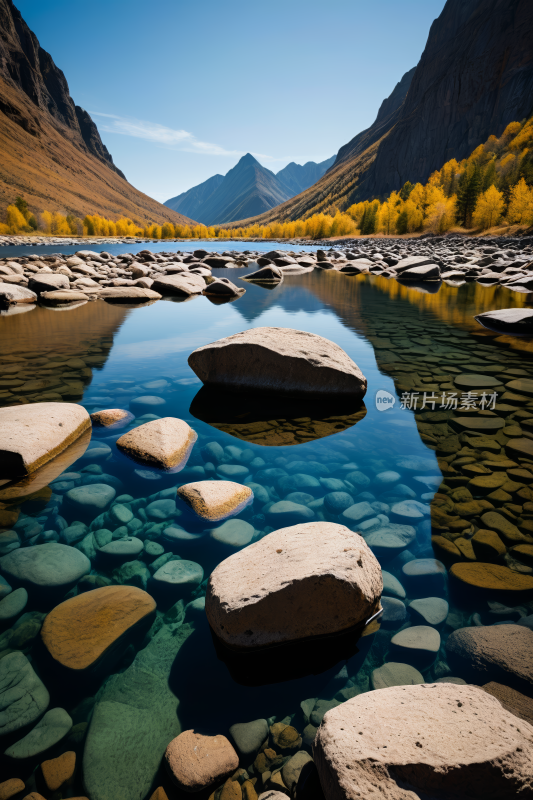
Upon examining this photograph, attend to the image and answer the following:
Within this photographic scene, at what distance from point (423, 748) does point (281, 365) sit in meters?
3.66

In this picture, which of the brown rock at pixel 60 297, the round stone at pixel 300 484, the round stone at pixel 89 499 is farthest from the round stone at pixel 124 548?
the brown rock at pixel 60 297

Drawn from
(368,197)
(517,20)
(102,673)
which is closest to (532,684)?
(102,673)

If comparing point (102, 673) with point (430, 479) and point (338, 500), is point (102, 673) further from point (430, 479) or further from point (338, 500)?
point (430, 479)

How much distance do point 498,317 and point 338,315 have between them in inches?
151

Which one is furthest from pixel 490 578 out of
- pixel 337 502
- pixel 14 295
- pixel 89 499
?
pixel 14 295

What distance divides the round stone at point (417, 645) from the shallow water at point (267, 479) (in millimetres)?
14

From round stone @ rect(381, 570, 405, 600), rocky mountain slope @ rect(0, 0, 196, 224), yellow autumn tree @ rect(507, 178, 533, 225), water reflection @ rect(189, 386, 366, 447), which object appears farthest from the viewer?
rocky mountain slope @ rect(0, 0, 196, 224)

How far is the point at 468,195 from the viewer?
1881 inches

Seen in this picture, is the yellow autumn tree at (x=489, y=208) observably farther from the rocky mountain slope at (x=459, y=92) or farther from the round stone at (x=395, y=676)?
the round stone at (x=395, y=676)

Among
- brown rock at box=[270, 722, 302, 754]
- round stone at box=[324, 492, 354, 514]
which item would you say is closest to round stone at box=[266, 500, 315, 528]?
round stone at box=[324, 492, 354, 514]

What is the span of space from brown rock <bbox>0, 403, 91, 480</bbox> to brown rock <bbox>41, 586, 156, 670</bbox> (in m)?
1.51

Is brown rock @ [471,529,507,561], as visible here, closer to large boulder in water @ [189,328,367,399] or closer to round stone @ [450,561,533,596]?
round stone @ [450,561,533,596]

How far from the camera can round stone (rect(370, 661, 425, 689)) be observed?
165cm

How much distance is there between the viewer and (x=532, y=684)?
1.61m
